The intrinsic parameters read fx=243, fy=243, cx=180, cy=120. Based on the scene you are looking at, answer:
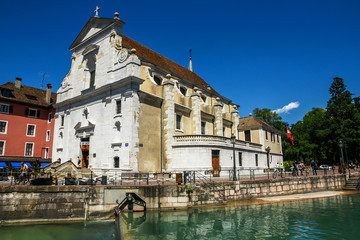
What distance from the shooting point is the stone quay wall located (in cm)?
1291

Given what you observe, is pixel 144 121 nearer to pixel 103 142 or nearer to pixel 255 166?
pixel 103 142

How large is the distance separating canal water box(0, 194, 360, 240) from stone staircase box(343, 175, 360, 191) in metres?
12.4

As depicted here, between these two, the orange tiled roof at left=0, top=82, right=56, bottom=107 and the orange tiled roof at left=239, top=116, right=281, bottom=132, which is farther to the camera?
the orange tiled roof at left=239, top=116, right=281, bottom=132

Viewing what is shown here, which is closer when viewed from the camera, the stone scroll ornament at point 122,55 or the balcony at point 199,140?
the balcony at point 199,140

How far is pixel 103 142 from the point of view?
75.2 ft

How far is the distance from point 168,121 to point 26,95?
2155 centimetres

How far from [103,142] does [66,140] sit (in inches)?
265

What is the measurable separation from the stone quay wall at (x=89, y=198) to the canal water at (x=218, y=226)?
70cm

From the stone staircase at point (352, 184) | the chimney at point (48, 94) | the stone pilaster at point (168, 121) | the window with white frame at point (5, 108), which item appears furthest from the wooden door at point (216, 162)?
the window with white frame at point (5, 108)

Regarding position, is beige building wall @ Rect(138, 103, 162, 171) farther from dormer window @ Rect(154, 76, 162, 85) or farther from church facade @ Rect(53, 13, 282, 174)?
dormer window @ Rect(154, 76, 162, 85)

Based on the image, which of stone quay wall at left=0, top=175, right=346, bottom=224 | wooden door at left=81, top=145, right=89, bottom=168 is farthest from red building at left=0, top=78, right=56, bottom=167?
stone quay wall at left=0, top=175, right=346, bottom=224

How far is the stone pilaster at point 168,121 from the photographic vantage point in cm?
2284

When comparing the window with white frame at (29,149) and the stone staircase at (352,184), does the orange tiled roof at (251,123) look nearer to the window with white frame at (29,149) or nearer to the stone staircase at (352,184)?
the stone staircase at (352,184)

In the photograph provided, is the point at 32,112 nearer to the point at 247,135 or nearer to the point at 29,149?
the point at 29,149
